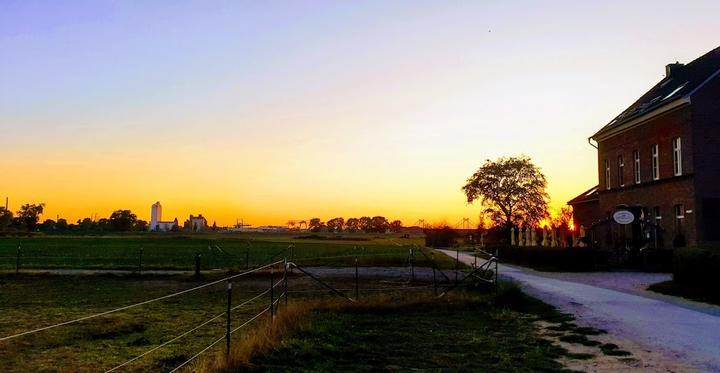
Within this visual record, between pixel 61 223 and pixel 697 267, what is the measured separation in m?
209

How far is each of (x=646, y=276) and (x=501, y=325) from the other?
593 inches

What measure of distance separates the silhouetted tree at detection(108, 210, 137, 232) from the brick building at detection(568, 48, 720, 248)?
158m

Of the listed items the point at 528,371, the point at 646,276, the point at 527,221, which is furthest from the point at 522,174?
the point at 528,371

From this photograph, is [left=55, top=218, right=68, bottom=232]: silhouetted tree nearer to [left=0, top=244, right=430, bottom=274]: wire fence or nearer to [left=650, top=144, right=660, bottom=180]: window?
[left=0, top=244, right=430, bottom=274]: wire fence

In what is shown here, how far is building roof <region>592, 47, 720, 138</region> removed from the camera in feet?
94.0

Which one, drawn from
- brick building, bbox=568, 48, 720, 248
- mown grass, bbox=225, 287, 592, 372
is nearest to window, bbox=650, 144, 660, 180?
brick building, bbox=568, 48, 720, 248

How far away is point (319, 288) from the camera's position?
21.9 metres

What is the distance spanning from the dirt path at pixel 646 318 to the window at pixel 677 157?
33.4ft

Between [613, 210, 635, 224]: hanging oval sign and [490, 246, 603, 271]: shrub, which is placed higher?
[613, 210, 635, 224]: hanging oval sign

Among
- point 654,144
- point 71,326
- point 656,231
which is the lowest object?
point 71,326

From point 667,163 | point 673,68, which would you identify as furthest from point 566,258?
point 673,68

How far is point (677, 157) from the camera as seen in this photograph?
2995 cm

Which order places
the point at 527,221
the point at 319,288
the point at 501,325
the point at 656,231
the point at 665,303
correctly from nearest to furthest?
the point at 501,325, the point at 665,303, the point at 319,288, the point at 656,231, the point at 527,221

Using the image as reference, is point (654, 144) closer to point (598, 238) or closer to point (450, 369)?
point (598, 238)
